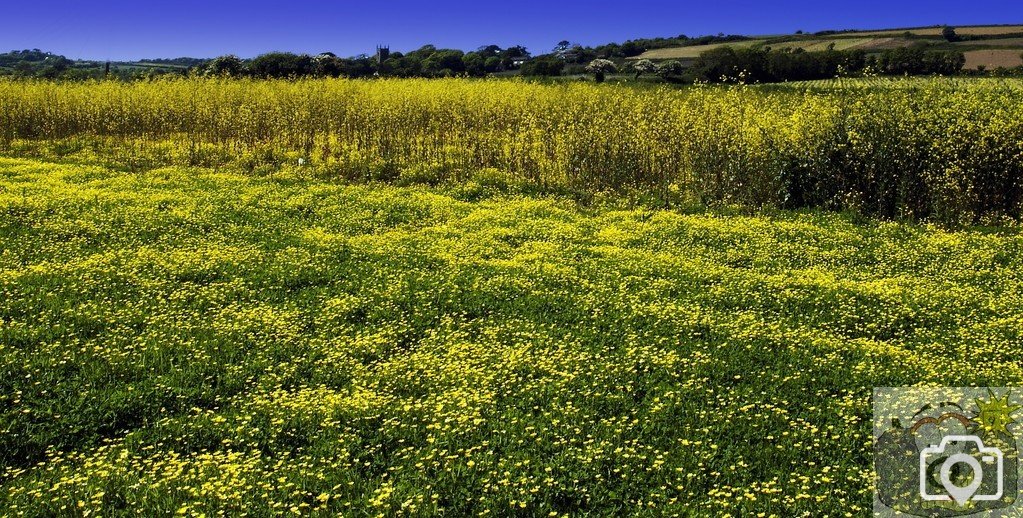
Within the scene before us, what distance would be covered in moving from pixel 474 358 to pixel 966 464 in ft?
17.3

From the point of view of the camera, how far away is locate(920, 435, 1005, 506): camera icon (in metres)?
5.53

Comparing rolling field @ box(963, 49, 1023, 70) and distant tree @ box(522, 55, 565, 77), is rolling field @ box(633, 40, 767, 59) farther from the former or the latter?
rolling field @ box(963, 49, 1023, 70)

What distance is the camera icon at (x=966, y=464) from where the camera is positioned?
5.53m

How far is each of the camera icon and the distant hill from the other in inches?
1248

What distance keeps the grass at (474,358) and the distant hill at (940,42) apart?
27852 millimetres

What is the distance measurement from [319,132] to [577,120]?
10784 millimetres

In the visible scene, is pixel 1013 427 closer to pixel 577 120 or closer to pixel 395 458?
pixel 395 458

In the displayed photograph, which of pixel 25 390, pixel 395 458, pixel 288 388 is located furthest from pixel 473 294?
pixel 25 390

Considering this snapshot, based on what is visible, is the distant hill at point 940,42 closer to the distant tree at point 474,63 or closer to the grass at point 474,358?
the distant tree at point 474,63

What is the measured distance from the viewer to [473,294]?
1061cm

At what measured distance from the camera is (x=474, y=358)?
8398mm

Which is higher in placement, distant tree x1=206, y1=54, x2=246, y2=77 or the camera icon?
distant tree x1=206, y1=54, x2=246, y2=77

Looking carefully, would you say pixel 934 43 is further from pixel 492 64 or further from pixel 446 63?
pixel 446 63

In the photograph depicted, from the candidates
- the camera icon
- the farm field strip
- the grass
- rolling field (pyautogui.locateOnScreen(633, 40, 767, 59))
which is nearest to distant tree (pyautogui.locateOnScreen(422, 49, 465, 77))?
rolling field (pyautogui.locateOnScreen(633, 40, 767, 59))
